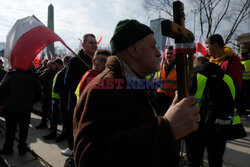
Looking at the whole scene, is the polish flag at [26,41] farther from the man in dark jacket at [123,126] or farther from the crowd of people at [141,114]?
the man in dark jacket at [123,126]

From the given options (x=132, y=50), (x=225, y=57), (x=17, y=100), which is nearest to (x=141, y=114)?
(x=132, y=50)

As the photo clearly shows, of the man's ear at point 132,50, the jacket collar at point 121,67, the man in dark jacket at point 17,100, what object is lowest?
the man in dark jacket at point 17,100

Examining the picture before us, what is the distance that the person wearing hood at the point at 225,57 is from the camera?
3105 millimetres

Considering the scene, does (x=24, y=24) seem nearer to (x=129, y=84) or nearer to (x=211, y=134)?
(x=129, y=84)

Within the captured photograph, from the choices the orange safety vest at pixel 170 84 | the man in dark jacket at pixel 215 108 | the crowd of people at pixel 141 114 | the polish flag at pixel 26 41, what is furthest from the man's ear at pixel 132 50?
the orange safety vest at pixel 170 84

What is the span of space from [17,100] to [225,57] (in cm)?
414

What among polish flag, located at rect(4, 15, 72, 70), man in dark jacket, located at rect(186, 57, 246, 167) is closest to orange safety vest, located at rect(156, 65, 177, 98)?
man in dark jacket, located at rect(186, 57, 246, 167)

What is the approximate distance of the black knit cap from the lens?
1299 mm

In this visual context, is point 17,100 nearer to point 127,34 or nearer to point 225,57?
point 127,34

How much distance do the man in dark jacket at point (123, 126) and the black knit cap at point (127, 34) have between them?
0.18 metres

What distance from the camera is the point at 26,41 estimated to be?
3.04 m

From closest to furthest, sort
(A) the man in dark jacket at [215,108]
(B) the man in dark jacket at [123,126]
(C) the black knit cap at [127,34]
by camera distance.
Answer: (B) the man in dark jacket at [123,126] → (C) the black knit cap at [127,34] → (A) the man in dark jacket at [215,108]

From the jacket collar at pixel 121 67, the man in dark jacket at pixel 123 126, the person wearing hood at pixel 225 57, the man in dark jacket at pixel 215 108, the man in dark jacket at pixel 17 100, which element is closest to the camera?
the man in dark jacket at pixel 123 126

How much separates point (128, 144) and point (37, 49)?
8.77ft
